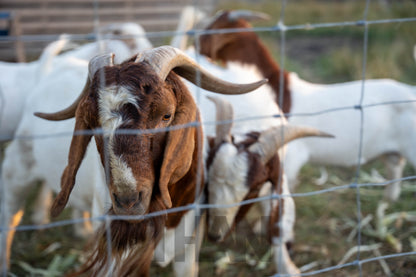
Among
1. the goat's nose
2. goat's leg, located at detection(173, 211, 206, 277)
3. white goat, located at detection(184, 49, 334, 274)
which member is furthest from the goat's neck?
the goat's nose

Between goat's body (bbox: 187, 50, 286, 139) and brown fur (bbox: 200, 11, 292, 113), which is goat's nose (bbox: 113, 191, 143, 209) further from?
brown fur (bbox: 200, 11, 292, 113)

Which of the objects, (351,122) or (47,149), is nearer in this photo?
(47,149)

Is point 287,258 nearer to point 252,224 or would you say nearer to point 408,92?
point 252,224

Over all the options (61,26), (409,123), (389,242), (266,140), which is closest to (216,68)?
(266,140)

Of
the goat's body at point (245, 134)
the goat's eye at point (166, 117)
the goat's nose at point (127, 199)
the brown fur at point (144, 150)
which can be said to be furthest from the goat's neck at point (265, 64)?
the goat's nose at point (127, 199)

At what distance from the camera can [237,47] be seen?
445cm

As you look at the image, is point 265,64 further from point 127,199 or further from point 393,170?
point 127,199

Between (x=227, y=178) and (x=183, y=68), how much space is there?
73 cm

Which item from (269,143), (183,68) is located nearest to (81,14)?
(269,143)

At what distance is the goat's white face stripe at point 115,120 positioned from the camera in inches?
69.0

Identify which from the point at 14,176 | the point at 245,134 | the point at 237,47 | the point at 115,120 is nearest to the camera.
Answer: the point at 115,120

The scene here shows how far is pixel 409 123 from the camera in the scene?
150 inches

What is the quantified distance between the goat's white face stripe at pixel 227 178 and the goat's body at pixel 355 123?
1.39 meters

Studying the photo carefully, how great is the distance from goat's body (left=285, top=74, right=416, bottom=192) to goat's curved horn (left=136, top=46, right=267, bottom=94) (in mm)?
1882
